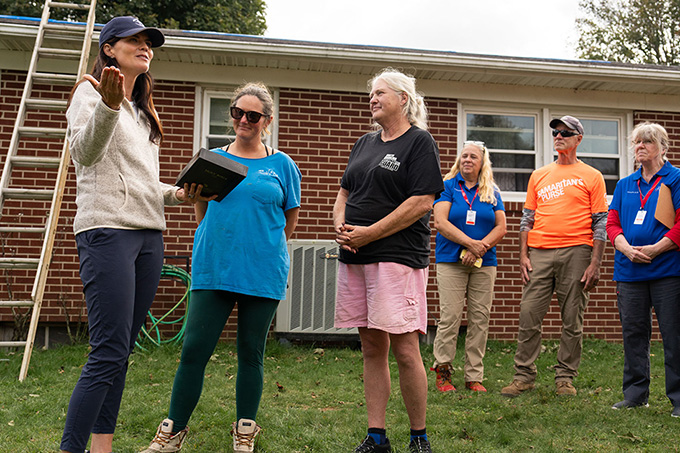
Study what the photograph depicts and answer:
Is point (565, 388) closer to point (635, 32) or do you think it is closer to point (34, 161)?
point (34, 161)

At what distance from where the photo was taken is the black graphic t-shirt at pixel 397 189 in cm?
319

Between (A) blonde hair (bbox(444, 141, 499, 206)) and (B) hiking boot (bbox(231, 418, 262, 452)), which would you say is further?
(A) blonde hair (bbox(444, 141, 499, 206))

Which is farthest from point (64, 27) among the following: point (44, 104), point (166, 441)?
point (166, 441)

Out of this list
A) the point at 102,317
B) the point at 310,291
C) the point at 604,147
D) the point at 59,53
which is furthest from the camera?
the point at 604,147

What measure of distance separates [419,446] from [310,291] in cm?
373

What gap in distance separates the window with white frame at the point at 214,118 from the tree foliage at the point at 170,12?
10.4 meters

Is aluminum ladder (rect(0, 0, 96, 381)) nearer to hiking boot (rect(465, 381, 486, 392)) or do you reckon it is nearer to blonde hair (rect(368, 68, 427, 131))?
blonde hair (rect(368, 68, 427, 131))

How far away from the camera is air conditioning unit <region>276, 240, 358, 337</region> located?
22.2 ft

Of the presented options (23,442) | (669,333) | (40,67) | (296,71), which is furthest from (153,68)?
(669,333)

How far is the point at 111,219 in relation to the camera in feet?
8.44

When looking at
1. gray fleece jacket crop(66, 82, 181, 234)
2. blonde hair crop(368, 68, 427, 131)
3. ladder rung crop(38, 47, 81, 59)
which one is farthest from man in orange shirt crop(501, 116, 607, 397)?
ladder rung crop(38, 47, 81, 59)

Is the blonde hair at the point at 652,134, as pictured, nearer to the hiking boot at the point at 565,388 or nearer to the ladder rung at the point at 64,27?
the hiking boot at the point at 565,388

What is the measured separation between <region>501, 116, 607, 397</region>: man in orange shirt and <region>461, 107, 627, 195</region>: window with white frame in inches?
111

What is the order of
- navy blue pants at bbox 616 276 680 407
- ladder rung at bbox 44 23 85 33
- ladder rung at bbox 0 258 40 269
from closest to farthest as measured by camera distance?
navy blue pants at bbox 616 276 680 407 → ladder rung at bbox 0 258 40 269 → ladder rung at bbox 44 23 85 33
